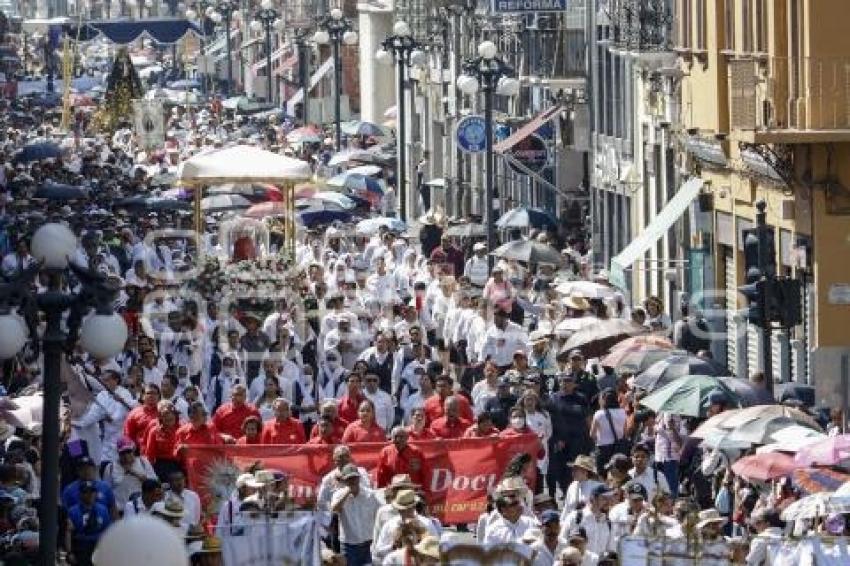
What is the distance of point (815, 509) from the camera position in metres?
20.1

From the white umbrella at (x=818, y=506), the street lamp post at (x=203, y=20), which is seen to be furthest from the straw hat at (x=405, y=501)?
the street lamp post at (x=203, y=20)

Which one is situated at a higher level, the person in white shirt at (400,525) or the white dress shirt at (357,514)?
the person in white shirt at (400,525)

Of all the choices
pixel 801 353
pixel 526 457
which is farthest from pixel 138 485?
pixel 801 353

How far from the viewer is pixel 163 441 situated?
25.4 m

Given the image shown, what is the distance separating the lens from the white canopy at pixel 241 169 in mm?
45500

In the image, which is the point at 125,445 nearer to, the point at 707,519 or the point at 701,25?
the point at 707,519

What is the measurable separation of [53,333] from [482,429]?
30.0ft

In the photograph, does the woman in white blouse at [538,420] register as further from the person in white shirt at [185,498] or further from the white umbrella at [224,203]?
the white umbrella at [224,203]

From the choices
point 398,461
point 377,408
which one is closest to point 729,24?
point 377,408

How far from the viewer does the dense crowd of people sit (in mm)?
21109

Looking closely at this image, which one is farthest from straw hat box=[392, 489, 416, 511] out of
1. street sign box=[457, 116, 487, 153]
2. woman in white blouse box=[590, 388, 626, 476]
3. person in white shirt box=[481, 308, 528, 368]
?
street sign box=[457, 116, 487, 153]

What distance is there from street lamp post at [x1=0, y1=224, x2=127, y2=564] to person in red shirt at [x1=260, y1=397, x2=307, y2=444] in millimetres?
8076

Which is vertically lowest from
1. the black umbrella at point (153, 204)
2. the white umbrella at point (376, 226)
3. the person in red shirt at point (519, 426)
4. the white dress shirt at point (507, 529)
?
the black umbrella at point (153, 204)

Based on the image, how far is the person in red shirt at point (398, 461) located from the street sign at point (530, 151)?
98.6ft
